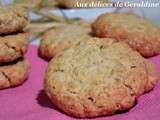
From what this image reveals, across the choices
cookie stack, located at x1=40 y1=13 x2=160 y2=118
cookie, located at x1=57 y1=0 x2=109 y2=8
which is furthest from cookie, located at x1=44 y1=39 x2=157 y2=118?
cookie, located at x1=57 y1=0 x2=109 y2=8

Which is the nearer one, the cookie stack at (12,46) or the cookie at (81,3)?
the cookie stack at (12,46)

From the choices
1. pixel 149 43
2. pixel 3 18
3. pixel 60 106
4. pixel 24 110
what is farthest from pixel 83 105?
pixel 149 43

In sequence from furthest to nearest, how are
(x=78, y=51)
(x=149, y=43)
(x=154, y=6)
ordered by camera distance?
1. (x=154, y=6)
2. (x=149, y=43)
3. (x=78, y=51)

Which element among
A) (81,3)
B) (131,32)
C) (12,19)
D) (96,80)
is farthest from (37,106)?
(81,3)

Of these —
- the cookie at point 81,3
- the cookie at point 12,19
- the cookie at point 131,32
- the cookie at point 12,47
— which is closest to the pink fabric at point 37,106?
the cookie at point 12,47

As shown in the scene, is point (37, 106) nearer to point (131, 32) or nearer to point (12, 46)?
point (12, 46)

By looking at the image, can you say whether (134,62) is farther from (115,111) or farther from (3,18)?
(3,18)

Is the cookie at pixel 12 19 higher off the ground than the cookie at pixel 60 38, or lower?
higher

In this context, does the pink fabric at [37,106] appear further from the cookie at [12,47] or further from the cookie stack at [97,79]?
the cookie at [12,47]

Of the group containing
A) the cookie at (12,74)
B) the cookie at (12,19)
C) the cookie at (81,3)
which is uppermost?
the cookie at (12,19)
